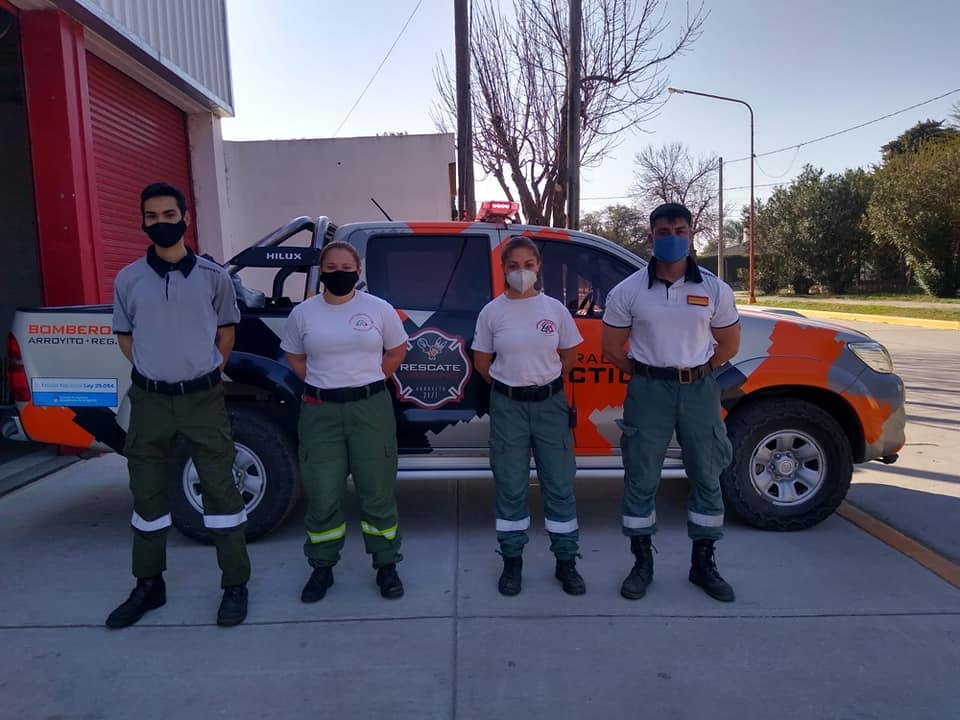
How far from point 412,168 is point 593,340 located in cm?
919

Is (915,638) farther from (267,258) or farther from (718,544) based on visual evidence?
(267,258)

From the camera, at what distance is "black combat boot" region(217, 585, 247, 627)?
330cm

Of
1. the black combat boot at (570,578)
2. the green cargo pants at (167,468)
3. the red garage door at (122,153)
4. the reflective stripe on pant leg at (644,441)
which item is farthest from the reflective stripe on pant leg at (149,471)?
the red garage door at (122,153)

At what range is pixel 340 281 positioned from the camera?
3432 millimetres

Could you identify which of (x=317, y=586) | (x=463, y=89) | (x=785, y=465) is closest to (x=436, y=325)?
(x=317, y=586)

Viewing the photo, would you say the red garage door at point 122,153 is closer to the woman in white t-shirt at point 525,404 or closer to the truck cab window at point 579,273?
the truck cab window at point 579,273

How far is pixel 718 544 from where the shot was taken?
4246mm

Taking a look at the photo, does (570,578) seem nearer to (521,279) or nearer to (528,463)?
(528,463)

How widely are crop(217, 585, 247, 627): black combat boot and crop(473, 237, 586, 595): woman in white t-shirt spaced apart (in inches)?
49.1

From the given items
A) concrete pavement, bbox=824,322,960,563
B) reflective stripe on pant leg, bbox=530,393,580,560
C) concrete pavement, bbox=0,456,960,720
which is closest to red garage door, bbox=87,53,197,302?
concrete pavement, bbox=0,456,960,720

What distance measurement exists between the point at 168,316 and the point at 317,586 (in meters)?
1.49

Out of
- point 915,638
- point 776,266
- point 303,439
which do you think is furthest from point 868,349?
point 776,266

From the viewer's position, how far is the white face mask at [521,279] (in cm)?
347

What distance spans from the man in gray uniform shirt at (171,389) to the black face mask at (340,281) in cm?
46
